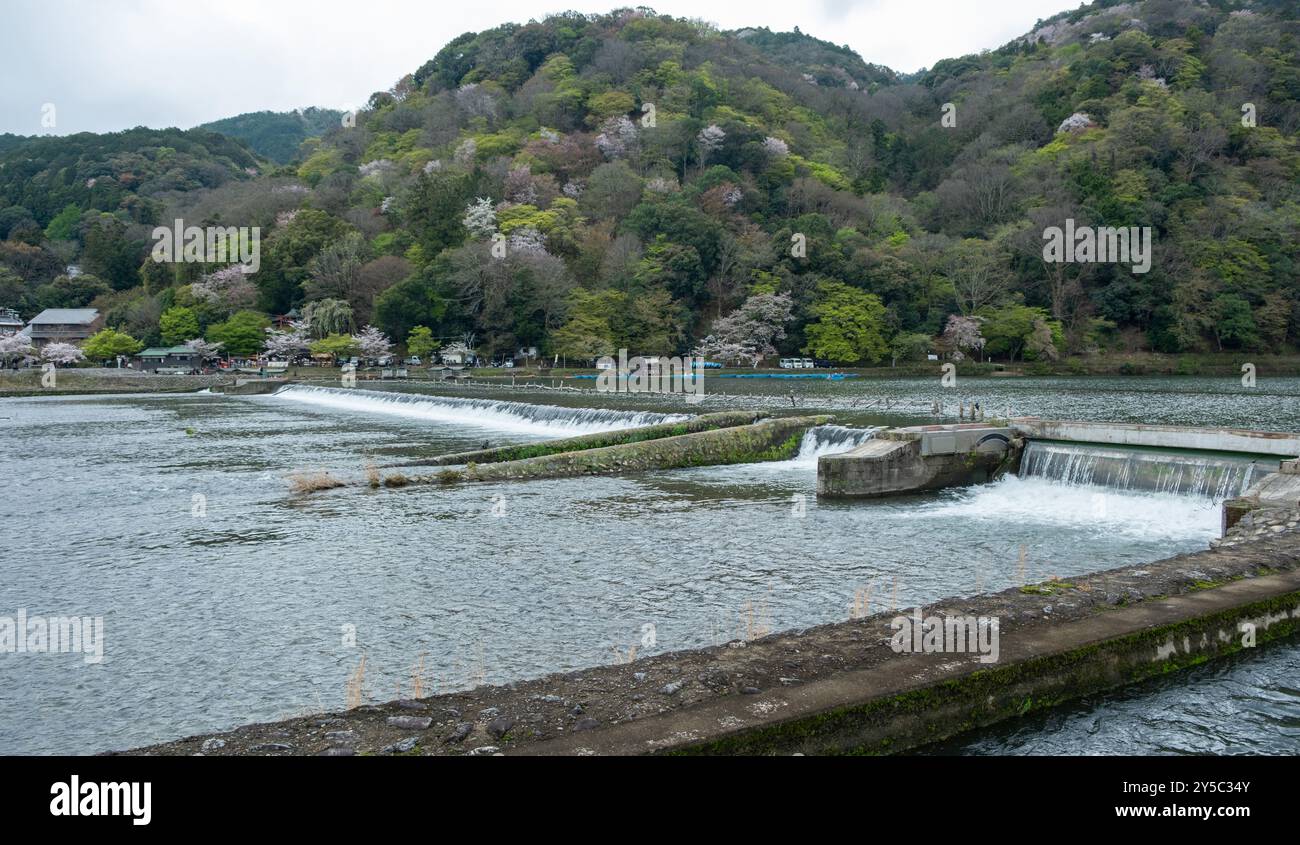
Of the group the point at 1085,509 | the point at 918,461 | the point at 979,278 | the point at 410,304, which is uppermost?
the point at 979,278

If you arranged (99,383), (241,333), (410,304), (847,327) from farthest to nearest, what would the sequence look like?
1. (241,333)
2. (410,304)
3. (847,327)
4. (99,383)

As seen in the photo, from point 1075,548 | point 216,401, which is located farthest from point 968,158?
point 1075,548

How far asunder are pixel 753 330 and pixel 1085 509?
46549 mm

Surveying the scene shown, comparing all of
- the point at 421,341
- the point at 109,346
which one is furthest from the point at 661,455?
the point at 109,346

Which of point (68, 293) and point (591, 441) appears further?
point (68, 293)

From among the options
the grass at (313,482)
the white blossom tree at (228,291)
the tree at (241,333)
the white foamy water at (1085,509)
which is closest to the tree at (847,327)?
the white foamy water at (1085,509)

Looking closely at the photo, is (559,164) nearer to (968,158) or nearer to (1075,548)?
(968,158)

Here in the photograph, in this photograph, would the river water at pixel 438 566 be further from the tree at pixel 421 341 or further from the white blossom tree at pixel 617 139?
the white blossom tree at pixel 617 139

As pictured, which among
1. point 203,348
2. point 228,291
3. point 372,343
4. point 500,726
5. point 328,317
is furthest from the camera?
point 228,291

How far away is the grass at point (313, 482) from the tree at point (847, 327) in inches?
1840

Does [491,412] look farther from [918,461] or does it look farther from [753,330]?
[753,330]

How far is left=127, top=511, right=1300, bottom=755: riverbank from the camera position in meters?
5.41

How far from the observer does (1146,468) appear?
16.8m

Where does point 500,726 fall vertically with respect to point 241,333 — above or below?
below
